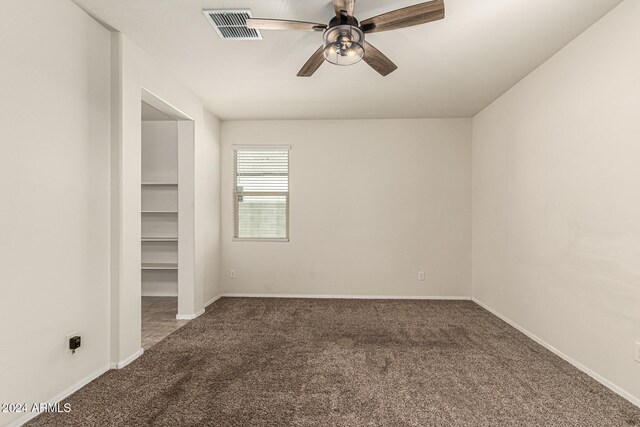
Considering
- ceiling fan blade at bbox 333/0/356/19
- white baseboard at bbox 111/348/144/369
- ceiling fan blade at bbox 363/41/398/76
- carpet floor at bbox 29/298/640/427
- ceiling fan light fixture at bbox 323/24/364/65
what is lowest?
carpet floor at bbox 29/298/640/427

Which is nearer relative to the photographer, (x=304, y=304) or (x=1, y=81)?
(x=1, y=81)

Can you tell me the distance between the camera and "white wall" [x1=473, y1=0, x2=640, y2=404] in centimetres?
230

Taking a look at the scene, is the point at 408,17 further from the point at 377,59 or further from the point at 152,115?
the point at 152,115

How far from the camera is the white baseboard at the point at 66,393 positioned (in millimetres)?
1980

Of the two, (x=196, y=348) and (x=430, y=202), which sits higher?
(x=430, y=202)

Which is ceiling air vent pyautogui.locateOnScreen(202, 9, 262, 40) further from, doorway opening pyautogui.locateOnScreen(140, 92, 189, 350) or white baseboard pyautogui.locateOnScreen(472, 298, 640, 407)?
white baseboard pyautogui.locateOnScreen(472, 298, 640, 407)

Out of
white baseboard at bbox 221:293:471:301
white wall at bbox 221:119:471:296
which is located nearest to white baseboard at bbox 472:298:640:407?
white baseboard at bbox 221:293:471:301

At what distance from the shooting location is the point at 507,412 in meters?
2.14

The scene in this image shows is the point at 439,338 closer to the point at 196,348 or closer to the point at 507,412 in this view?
the point at 507,412

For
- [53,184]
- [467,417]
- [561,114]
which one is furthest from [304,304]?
[561,114]

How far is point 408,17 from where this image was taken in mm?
2082

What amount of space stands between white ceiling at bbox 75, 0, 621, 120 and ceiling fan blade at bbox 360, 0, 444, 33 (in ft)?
0.75

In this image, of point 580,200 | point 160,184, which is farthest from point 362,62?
point 160,184

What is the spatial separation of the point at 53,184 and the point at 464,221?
482 centimetres
